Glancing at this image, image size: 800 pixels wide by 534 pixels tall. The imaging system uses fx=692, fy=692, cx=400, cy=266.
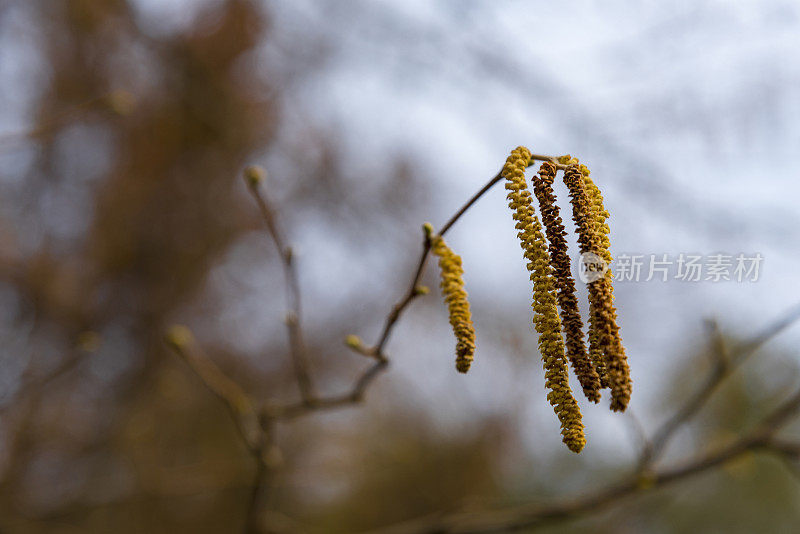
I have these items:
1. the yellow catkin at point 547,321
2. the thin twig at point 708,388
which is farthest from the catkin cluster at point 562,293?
the thin twig at point 708,388

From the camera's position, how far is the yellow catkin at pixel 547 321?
0.60 m

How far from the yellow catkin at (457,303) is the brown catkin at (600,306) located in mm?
111

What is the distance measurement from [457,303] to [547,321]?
3.5 inches

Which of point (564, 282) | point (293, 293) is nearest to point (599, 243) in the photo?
point (564, 282)

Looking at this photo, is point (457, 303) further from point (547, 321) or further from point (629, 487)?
point (629, 487)

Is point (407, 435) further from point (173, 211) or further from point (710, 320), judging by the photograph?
point (710, 320)

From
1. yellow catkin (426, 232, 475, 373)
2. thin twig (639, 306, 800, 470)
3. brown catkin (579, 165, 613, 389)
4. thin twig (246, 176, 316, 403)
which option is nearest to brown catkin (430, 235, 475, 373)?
yellow catkin (426, 232, 475, 373)

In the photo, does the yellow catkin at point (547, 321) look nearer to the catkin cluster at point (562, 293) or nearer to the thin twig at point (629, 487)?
the catkin cluster at point (562, 293)

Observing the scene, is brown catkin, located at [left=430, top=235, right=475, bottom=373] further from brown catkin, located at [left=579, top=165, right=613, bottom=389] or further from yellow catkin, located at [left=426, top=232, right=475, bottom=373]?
brown catkin, located at [left=579, top=165, right=613, bottom=389]

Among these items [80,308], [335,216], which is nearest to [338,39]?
[335,216]

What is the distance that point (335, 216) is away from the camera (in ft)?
9.52

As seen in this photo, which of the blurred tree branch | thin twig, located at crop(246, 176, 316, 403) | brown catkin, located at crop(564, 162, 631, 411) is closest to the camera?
brown catkin, located at crop(564, 162, 631, 411)

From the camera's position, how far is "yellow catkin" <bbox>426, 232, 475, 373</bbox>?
0.64 metres

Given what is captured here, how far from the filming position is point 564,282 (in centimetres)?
62
